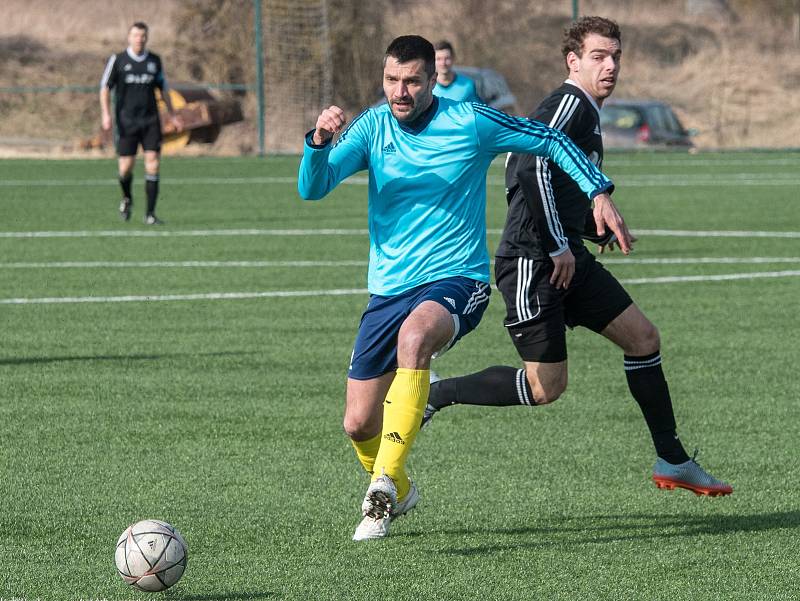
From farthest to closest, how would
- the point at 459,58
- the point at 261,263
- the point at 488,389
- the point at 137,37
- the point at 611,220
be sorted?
the point at 459,58, the point at 137,37, the point at 261,263, the point at 488,389, the point at 611,220

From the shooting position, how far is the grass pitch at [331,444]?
5379 mm

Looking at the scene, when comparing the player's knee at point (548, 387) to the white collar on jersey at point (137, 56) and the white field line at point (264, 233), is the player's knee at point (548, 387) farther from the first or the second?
the white collar on jersey at point (137, 56)

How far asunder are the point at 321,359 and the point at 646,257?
630 cm

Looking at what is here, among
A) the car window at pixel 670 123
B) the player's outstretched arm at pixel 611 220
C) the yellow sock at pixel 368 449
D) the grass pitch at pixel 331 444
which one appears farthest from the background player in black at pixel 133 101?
the car window at pixel 670 123

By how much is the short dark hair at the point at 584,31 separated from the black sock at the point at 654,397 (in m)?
1.40

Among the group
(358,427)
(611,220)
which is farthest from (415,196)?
(358,427)

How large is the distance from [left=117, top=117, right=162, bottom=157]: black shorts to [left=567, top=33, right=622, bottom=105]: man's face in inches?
513

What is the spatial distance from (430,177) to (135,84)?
14.1 meters

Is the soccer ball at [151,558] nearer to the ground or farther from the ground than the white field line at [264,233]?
farther from the ground

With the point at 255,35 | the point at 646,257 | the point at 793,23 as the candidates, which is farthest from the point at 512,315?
the point at 793,23

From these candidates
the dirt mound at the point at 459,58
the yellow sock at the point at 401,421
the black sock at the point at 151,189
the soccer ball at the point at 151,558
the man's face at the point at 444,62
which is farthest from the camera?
the dirt mound at the point at 459,58

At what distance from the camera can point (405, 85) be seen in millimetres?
5930

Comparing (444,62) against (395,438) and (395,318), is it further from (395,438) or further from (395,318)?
(395,438)

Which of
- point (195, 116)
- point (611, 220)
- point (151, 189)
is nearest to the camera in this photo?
point (611, 220)
